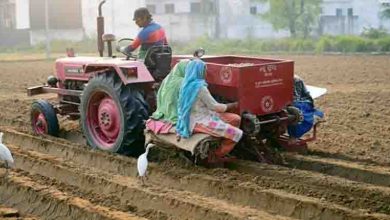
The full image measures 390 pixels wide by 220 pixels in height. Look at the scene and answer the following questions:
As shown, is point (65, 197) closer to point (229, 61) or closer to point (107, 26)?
point (229, 61)

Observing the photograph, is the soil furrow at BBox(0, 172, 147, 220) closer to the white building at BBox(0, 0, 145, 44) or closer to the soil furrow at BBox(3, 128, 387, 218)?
the soil furrow at BBox(3, 128, 387, 218)

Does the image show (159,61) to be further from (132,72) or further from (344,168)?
(344,168)

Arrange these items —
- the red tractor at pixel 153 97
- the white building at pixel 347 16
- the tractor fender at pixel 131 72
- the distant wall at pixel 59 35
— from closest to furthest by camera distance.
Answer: the red tractor at pixel 153 97 < the tractor fender at pixel 131 72 < the distant wall at pixel 59 35 < the white building at pixel 347 16

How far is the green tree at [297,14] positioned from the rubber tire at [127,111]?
105 ft

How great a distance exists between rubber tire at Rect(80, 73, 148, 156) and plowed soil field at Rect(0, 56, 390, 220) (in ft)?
0.64

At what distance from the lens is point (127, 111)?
6.84m

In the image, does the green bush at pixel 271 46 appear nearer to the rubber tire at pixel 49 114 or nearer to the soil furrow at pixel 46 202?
the rubber tire at pixel 49 114

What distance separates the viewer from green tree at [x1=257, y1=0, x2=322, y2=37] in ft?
125

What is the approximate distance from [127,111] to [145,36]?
0.92 metres

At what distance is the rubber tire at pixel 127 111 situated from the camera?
6844mm

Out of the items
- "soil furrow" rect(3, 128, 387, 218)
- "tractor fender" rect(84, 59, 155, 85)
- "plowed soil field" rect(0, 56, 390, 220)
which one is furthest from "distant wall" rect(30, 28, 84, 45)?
"soil furrow" rect(3, 128, 387, 218)

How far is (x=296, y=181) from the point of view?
19.3 ft

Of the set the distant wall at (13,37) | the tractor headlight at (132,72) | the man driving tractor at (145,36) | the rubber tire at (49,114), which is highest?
the distant wall at (13,37)

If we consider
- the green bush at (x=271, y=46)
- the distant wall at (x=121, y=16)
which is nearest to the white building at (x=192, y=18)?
the distant wall at (x=121, y=16)
